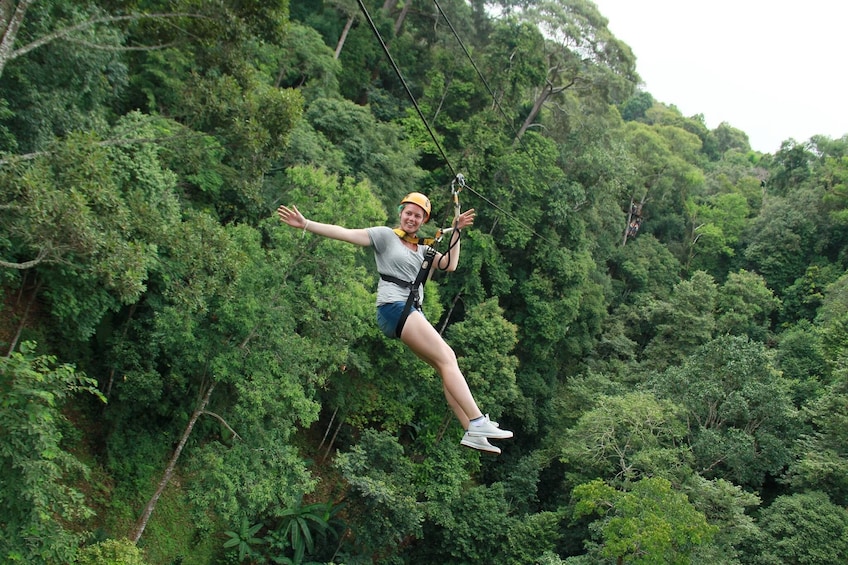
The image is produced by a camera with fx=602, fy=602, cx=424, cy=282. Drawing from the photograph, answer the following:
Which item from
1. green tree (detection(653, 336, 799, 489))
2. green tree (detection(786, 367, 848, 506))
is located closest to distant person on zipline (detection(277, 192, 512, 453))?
green tree (detection(653, 336, 799, 489))

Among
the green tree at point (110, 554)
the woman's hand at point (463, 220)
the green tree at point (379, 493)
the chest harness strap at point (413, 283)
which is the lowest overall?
the green tree at point (110, 554)

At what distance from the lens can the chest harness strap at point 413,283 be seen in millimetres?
4074

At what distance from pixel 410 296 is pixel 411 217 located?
559 millimetres

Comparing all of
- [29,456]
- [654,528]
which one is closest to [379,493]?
[654,528]

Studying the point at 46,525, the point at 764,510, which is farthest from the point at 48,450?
the point at 764,510

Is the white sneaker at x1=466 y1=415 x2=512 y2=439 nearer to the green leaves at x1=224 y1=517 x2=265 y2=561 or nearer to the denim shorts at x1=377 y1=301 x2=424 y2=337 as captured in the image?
the denim shorts at x1=377 y1=301 x2=424 y2=337

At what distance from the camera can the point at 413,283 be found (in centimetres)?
423

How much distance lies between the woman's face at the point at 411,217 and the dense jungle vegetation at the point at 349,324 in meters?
2.66

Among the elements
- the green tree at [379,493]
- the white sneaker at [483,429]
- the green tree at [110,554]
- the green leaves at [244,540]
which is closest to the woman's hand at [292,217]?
the white sneaker at [483,429]

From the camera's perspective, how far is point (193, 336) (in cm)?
1110

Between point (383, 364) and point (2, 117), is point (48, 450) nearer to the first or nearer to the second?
point (2, 117)

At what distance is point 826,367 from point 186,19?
73.4 feet

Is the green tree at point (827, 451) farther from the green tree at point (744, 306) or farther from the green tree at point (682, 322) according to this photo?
the green tree at point (744, 306)

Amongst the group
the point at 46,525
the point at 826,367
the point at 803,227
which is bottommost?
the point at 46,525
